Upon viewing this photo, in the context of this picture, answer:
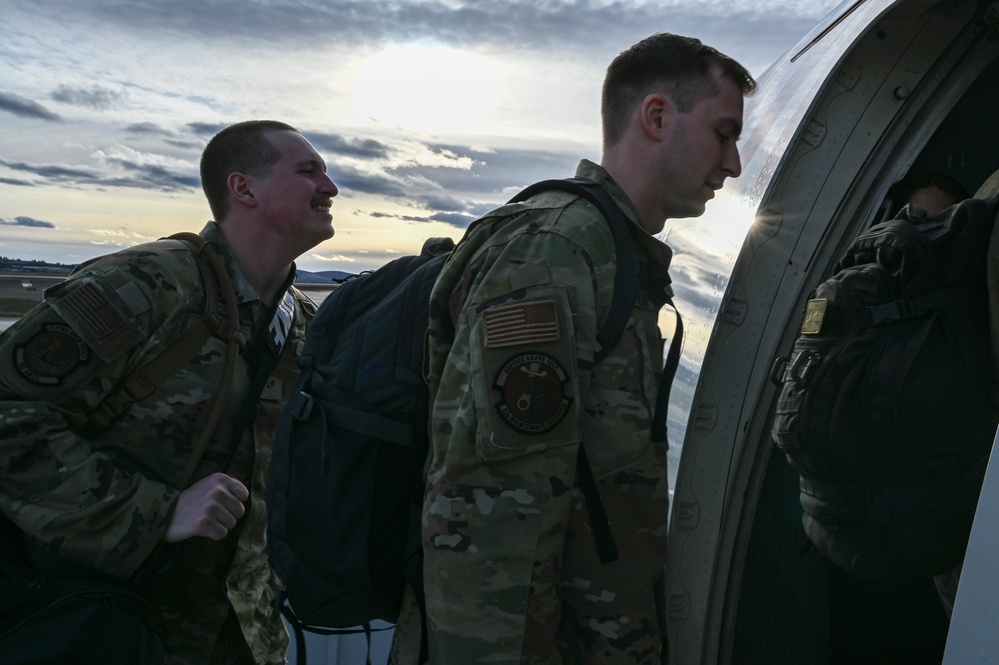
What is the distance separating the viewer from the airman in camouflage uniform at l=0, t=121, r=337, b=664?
1.89 metres

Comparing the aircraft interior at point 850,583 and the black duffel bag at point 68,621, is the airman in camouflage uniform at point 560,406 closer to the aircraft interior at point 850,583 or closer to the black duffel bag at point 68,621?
the black duffel bag at point 68,621

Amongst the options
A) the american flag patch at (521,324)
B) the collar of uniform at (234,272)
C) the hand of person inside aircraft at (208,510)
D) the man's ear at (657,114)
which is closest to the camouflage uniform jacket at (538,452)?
the american flag patch at (521,324)

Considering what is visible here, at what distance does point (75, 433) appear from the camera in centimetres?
196

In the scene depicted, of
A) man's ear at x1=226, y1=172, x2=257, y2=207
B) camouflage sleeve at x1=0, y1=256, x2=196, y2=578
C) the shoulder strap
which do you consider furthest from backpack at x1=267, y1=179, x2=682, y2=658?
man's ear at x1=226, y1=172, x2=257, y2=207

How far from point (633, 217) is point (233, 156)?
1.41 m

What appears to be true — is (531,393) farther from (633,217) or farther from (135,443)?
(135,443)

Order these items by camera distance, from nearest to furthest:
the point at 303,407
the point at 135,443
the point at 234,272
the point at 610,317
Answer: the point at 610,317, the point at 303,407, the point at 135,443, the point at 234,272

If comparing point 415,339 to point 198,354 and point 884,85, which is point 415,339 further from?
point 884,85

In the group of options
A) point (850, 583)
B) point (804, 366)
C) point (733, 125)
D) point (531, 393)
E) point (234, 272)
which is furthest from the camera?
point (850, 583)

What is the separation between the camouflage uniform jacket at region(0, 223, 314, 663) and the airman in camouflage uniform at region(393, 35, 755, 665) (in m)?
0.76

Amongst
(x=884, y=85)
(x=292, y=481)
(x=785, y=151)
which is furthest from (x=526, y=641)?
(x=884, y=85)

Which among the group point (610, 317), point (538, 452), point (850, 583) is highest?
point (610, 317)

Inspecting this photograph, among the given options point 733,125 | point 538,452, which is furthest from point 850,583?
point 538,452

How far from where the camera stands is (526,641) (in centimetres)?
140
